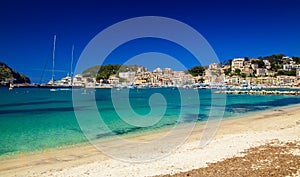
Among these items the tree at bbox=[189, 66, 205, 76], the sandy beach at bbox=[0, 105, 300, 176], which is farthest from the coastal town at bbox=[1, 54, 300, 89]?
the sandy beach at bbox=[0, 105, 300, 176]

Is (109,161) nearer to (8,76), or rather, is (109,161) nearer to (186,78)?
(186,78)

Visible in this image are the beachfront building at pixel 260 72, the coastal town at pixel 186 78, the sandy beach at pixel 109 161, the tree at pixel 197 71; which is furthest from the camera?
the beachfront building at pixel 260 72

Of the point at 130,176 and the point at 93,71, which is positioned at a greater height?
the point at 93,71

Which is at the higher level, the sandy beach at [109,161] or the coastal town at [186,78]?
the coastal town at [186,78]

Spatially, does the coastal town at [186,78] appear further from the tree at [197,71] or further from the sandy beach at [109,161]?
the sandy beach at [109,161]

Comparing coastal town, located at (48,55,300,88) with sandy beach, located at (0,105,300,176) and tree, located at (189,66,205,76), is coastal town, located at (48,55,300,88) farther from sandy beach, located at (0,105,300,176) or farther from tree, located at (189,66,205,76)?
sandy beach, located at (0,105,300,176)

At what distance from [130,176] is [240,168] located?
9.47 feet

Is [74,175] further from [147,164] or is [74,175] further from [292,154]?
[292,154]

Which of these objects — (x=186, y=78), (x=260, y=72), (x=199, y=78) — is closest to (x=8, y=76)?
(x=186, y=78)

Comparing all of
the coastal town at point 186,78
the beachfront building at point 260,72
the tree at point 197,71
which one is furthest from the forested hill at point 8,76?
the beachfront building at point 260,72

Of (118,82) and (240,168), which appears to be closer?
(240,168)

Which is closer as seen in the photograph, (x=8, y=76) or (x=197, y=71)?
(x=8, y=76)

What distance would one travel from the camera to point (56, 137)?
46.9ft

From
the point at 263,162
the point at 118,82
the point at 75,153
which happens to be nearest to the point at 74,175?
the point at 75,153
